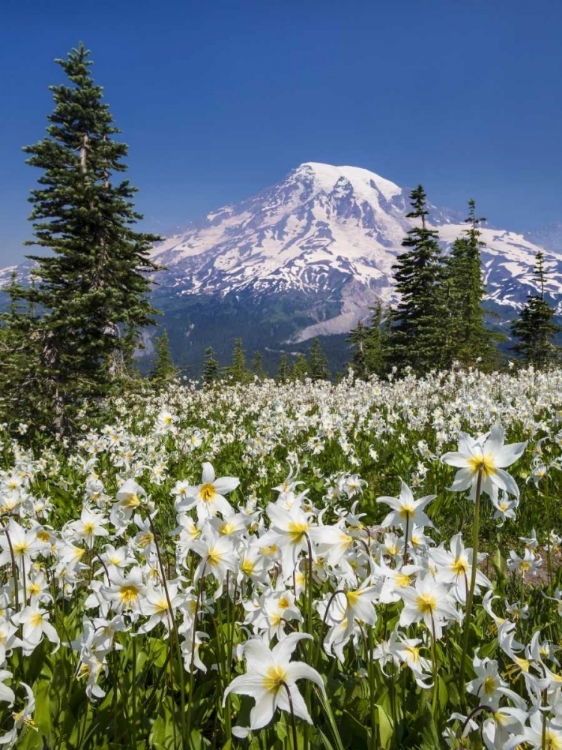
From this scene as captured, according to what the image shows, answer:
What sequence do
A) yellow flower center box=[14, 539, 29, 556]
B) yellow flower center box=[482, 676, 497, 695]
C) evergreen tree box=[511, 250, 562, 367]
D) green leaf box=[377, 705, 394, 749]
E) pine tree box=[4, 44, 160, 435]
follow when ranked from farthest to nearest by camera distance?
evergreen tree box=[511, 250, 562, 367] → pine tree box=[4, 44, 160, 435] → yellow flower center box=[14, 539, 29, 556] → green leaf box=[377, 705, 394, 749] → yellow flower center box=[482, 676, 497, 695]

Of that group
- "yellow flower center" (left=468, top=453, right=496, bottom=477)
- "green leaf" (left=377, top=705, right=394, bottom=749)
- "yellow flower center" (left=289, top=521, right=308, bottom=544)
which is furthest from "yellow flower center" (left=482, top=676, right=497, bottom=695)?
"yellow flower center" (left=289, top=521, right=308, bottom=544)

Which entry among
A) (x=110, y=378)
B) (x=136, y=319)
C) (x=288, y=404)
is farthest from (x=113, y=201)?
(x=288, y=404)

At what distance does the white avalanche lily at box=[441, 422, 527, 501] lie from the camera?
1637 mm

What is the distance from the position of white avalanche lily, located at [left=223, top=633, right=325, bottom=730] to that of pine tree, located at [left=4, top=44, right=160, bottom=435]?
10222 mm

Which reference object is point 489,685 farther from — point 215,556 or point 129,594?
point 129,594

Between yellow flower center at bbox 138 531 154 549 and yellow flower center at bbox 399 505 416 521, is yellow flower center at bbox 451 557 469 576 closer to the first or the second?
yellow flower center at bbox 399 505 416 521

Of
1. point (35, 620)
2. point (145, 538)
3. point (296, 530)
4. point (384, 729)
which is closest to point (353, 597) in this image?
point (296, 530)

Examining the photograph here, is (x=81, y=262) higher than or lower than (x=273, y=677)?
higher

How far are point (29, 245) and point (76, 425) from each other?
5613 millimetres

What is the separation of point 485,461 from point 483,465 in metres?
0.02

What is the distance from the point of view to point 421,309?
30.2 m

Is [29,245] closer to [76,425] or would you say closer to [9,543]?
[76,425]

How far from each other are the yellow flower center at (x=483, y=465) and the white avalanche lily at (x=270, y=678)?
2.88 feet

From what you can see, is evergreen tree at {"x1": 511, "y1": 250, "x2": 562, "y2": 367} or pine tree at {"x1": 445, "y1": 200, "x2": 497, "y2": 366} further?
evergreen tree at {"x1": 511, "y1": 250, "x2": 562, "y2": 367}
